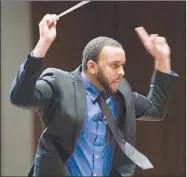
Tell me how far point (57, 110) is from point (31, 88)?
2.5 inches

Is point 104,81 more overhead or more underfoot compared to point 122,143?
more overhead

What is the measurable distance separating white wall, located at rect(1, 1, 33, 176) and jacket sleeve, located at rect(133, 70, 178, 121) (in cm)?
114

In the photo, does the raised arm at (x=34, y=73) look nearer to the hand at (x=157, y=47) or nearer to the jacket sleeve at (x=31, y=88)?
the jacket sleeve at (x=31, y=88)

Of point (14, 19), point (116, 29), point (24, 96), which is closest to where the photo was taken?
point (24, 96)

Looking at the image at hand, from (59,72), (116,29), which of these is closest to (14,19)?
(116,29)

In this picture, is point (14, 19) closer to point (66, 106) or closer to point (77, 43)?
point (77, 43)

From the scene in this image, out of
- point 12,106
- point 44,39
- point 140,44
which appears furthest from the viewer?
point 140,44

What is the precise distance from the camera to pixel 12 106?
2.19 m

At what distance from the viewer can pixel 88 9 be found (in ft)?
7.33

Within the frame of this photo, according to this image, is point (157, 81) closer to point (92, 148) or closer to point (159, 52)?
point (159, 52)

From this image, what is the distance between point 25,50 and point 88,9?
318mm

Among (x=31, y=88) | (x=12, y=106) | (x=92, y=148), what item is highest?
(x=31, y=88)

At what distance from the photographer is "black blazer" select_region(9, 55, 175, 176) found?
88 cm

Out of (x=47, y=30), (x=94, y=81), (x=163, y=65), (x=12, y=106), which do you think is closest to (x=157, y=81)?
(x=163, y=65)
